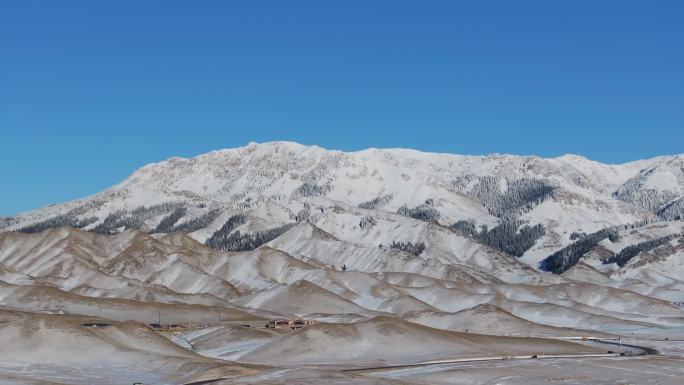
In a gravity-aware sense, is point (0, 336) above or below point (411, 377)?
above

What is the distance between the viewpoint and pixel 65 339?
163m

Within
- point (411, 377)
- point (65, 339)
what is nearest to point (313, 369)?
point (411, 377)

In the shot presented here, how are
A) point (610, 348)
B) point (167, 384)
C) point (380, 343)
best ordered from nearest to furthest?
1. point (167, 384)
2. point (380, 343)
3. point (610, 348)

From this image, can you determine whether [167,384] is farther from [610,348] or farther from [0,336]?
[610,348]

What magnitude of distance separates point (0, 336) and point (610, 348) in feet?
359

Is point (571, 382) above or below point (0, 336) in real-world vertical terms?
below

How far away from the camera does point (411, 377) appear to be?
137875 millimetres

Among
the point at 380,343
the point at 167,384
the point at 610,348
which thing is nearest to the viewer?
the point at 167,384

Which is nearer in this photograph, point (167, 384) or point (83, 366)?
point (167, 384)

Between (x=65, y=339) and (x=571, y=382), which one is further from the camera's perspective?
(x=65, y=339)

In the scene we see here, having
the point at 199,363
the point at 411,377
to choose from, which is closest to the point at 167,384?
the point at 199,363

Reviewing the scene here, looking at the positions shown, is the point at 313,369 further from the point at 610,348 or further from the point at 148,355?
the point at 610,348

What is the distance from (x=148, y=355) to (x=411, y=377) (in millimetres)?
44458

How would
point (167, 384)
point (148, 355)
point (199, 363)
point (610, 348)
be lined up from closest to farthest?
point (167, 384), point (199, 363), point (148, 355), point (610, 348)
